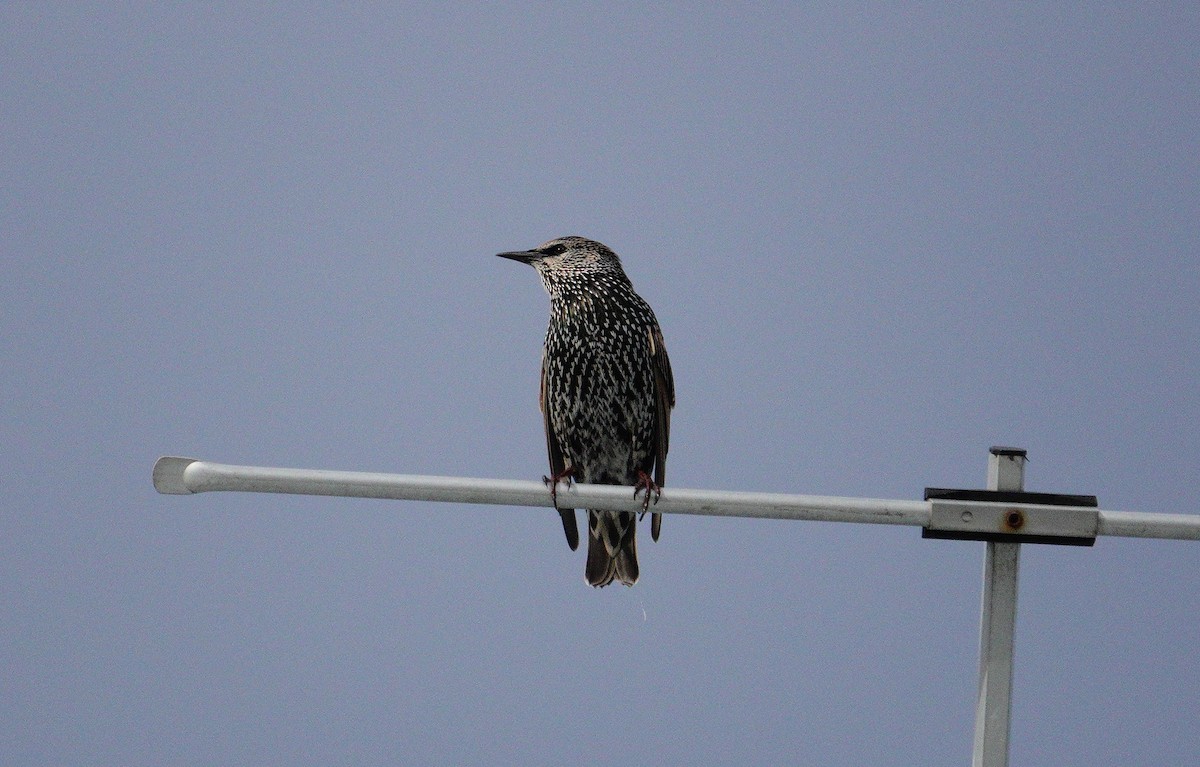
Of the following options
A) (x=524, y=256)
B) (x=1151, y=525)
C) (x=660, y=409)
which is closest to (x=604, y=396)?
(x=660, y=409)

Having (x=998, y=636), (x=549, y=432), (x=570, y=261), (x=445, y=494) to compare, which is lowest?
(x=998, y=636)

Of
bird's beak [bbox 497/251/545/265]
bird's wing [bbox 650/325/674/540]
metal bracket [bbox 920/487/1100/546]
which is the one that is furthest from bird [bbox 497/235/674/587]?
metal bracket [bbox 920/487/1100/546]

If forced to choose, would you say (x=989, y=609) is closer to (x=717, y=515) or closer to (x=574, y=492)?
(x=717, y=515)

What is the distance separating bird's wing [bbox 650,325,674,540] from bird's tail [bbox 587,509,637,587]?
11 centimetres

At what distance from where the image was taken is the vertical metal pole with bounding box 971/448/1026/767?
9.55 ft

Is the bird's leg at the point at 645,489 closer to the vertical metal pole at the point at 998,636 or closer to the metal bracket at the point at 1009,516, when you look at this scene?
the metal bracket at the point at 1009,516

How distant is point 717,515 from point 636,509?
234mm

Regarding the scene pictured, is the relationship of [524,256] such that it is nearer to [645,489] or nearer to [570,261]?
[570,261]

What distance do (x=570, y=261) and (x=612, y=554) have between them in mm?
1224

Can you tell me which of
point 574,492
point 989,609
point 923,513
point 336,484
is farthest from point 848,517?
point 336,484

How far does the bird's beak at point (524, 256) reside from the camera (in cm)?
480

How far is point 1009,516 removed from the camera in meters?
2.89

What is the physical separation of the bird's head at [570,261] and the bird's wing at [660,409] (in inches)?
13.6

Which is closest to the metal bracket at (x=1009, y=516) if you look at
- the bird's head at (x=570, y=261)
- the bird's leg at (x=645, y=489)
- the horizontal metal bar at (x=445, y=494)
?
the horizontal metal bar at (x=445, y=494)
